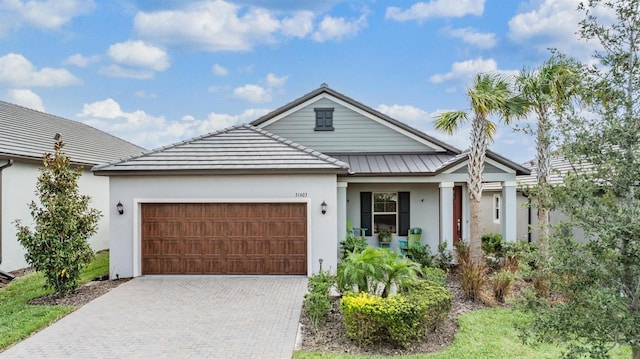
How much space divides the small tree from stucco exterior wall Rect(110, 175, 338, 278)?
5.11ft

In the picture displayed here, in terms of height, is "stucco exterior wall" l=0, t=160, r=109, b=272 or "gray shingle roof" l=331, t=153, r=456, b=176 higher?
"gray shingle roof" l=331, t=153, r=456, b=176

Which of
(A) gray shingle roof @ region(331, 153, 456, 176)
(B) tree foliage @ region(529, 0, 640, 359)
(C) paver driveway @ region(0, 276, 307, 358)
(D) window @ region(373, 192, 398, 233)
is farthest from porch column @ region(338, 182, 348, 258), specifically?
(B) tree foliage @ region(529, 0, 640, 359)

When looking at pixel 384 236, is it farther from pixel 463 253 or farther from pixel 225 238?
pixel 225 238

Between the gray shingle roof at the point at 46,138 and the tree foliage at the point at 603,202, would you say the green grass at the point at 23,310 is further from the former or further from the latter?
the tree foliage at the point at 603,202

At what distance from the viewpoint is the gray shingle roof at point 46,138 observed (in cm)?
1320

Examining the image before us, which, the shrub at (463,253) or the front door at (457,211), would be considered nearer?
the shrub at (463,253)

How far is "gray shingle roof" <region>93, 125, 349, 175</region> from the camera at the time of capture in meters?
11.1

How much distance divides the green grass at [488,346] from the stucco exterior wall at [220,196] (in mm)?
4484

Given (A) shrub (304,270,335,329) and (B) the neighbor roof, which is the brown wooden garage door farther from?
(B) the neighbor roof

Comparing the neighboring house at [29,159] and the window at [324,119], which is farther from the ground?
the window at [324,119]

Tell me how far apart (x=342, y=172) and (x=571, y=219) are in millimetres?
7411

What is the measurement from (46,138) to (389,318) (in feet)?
52.1

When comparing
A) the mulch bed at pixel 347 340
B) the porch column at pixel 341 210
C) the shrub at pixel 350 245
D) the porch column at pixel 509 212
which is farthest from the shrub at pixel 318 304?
the porch column at pixel 509 212

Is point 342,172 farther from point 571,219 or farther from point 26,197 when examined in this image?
point 26,197
